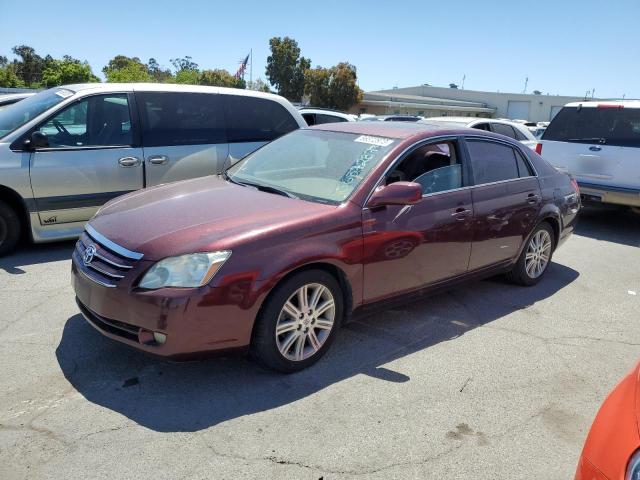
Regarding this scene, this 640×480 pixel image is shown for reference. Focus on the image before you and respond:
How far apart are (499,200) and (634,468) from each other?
3.33m

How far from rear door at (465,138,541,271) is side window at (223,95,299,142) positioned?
123 inches

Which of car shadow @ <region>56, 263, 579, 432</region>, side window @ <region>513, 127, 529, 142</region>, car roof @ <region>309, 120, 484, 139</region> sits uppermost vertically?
car roof @ <region>309, 120, 484, 139</region>

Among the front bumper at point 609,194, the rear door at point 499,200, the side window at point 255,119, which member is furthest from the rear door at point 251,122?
the front bumper at point 609,194

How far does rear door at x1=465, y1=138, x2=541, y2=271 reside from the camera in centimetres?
471

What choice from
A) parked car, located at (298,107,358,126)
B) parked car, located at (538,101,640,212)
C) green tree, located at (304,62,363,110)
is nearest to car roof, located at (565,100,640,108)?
parked car, located at (538,101,640,212)

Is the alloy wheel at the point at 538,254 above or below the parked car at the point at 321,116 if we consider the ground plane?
below

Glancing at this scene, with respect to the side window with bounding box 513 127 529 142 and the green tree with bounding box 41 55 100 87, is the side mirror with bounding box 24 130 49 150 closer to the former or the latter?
the side window with bounding box 513 127 529 142

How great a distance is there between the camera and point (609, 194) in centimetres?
817

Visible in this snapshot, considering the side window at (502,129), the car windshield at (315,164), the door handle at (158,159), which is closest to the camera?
the car windshield at (315,164)

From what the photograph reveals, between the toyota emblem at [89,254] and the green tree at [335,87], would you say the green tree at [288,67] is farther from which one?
the toyota emblem at [89,254]

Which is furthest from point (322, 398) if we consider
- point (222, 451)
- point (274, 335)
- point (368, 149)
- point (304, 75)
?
point (304, 75)

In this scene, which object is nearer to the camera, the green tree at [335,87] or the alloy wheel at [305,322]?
the alloy wheel at [305,322]

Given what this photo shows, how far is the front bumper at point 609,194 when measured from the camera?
794cm

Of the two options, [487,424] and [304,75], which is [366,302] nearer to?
[487,424]
